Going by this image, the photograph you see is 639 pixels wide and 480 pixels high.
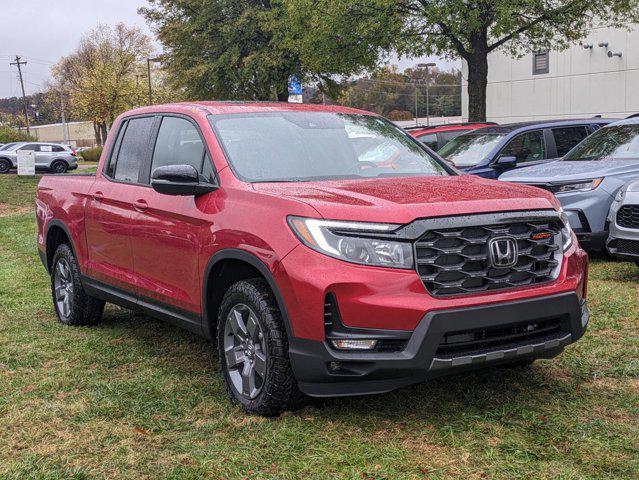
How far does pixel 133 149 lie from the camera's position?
5.98 metres

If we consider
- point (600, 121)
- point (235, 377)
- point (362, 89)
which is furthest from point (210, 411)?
point (362, 89)

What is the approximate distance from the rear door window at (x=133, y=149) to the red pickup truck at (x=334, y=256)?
0.80 ft

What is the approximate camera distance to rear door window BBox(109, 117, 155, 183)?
5.82m

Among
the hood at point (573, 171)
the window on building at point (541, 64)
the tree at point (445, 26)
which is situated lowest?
the hood at point (573, 171)

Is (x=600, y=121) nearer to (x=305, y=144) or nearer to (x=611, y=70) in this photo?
(x=305, y=144)

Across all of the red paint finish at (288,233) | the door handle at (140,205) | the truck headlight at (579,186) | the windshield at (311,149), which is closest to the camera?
the red paint finish at (288,233)

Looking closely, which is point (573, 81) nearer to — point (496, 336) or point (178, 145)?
point (178, 145)

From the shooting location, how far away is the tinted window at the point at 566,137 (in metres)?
11.7

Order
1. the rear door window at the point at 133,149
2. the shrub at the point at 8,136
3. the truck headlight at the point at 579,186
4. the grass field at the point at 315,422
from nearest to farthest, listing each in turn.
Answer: the grass field at the point at 315,422
the rear door window at the point at 133,149
the truck headlight at the point at 579,186
the shrub at the point at 8,136

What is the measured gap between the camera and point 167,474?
3.70 m

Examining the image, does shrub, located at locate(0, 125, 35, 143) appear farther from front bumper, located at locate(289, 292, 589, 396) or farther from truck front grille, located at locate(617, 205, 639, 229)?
front bumper, located at locate(289, 292, 589, 396)

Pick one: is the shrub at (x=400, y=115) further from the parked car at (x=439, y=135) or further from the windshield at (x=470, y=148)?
the windshield at (x=470, y=148)

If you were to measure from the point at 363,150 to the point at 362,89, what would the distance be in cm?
8386

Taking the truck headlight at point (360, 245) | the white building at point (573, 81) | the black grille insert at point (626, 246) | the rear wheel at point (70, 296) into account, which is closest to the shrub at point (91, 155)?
the white building at point (573, 81)
